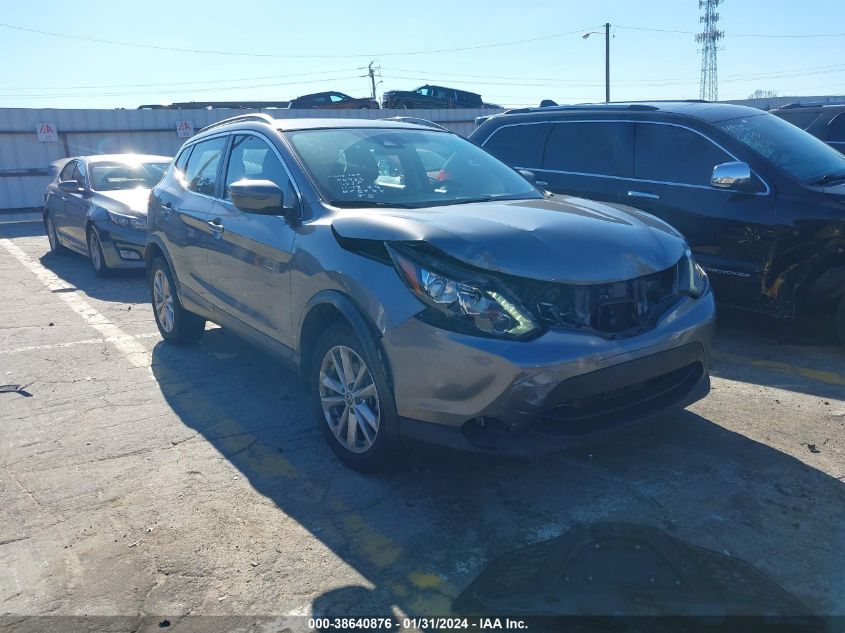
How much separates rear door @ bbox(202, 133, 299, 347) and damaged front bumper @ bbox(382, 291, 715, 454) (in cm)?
114

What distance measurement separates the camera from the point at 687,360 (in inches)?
148

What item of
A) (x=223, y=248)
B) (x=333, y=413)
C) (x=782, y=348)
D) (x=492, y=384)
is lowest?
(x=782, y=348)

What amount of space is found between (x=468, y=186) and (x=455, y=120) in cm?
2130

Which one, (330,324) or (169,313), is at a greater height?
(330,324)

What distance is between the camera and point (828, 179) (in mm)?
5781

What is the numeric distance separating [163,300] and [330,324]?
303 cm

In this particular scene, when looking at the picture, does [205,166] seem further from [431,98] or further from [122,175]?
[431,98]

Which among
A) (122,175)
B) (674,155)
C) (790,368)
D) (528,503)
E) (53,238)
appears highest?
(674,155)

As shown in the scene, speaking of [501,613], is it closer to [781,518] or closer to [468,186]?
[781,518]

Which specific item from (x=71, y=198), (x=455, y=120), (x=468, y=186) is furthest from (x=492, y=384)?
(x=455, y=120)

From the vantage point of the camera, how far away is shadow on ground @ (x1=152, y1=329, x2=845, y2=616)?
3045mm

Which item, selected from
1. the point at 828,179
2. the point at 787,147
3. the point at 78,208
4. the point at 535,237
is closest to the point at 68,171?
→ the point at 78,208

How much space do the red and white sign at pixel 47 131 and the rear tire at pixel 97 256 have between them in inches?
408

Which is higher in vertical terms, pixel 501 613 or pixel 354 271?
pixel 354 271
